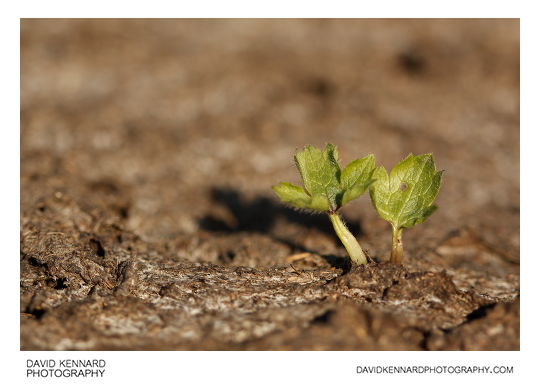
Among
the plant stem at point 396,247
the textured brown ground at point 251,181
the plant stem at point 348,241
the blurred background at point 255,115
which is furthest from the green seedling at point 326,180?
the blurred background at point 255,115

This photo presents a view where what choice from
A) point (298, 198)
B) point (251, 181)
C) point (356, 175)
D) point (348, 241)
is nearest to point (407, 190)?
point (356, 175)

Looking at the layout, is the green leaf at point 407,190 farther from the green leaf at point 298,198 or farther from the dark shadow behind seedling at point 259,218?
the dark shadow behind seedling at point 259,218

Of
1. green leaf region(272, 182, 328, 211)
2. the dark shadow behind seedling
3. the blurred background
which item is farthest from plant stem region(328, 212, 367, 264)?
the dark shadow behind seedling

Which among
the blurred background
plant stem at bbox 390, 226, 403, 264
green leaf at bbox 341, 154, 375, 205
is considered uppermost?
the blurred background

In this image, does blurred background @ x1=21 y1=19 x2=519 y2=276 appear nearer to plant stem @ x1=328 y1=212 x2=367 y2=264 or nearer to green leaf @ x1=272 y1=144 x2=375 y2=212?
plant stem @ x1=328 y1=212 x2=367 y2=264
